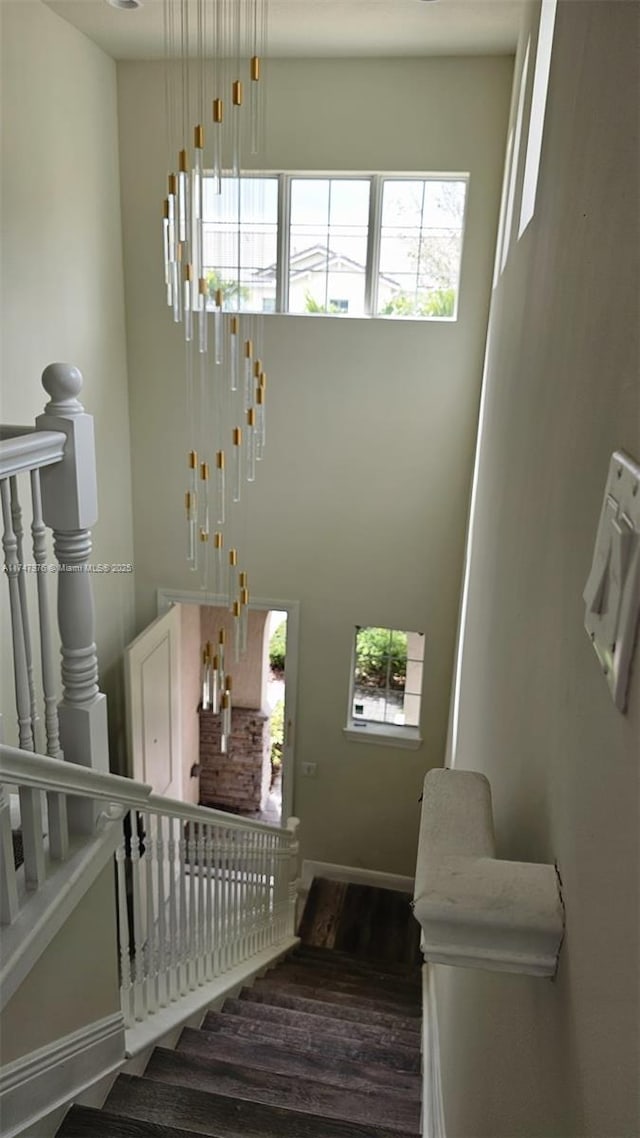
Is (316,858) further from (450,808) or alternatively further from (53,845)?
(450,808)

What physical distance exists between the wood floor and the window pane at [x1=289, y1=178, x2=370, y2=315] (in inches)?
168

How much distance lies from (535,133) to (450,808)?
233 centimetres

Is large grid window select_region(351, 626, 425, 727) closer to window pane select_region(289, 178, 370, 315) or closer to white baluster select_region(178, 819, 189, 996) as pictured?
window pane select_region(289, 178, 370, 315)

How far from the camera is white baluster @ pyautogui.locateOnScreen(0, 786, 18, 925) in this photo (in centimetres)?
180

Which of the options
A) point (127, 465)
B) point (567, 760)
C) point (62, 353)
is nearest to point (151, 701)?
point (127, 465)

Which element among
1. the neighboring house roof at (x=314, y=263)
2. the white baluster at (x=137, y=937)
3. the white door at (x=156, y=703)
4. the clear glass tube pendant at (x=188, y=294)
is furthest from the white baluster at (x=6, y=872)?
the neighboring house roof at (x=314, y=263)

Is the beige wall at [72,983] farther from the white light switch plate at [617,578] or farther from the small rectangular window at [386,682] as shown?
the small rectangular window at [386,682]

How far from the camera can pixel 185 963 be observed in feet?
10.4

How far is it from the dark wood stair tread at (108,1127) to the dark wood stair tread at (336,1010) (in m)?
1.86

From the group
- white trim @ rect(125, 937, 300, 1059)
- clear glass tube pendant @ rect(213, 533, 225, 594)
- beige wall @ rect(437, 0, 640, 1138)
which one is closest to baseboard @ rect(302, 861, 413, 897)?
white trim @ rect(125, 937, 300, 1059)

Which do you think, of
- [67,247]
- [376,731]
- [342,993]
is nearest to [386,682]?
[376,731]

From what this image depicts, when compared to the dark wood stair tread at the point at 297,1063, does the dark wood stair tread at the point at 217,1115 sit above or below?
above

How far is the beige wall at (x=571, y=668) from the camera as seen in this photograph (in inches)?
29.8

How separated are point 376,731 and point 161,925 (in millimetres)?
3452
